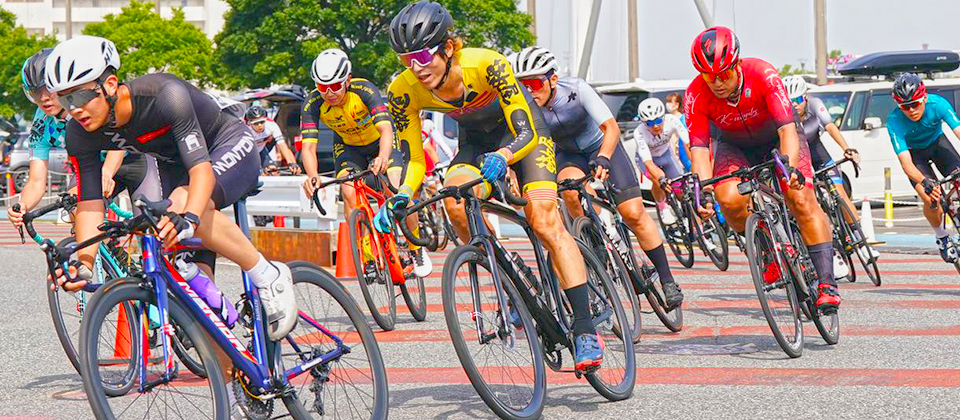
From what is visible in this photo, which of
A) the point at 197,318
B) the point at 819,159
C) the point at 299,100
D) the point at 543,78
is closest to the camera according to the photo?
the point at 197,318

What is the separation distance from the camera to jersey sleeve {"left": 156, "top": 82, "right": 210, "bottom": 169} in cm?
550

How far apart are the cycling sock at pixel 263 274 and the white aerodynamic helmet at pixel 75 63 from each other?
908 millimetres

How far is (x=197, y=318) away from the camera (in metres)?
5.02

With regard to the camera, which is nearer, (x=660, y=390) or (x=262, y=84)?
(x=660, y=390)

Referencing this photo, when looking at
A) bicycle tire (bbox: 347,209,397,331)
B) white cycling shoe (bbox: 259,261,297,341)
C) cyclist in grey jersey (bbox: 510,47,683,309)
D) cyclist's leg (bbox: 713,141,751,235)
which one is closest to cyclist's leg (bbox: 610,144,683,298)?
cyclist in grey jersey (bbox: 510,47,683,309)

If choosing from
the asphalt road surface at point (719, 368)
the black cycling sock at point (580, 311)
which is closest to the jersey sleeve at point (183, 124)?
the asphalt road surface at point (719, 368)

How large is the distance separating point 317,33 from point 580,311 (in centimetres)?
4289

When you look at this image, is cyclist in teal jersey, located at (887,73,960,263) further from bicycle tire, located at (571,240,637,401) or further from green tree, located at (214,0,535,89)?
green tree, located at (214,0,535,89)

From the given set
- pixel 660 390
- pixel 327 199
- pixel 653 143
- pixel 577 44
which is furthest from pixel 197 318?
pixel 577 44

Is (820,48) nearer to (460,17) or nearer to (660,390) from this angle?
(460,17)

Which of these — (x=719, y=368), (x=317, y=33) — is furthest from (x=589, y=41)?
(x=719, y=368)

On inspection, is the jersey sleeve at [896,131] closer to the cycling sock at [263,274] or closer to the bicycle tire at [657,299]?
the bicycle tire at [657,299]

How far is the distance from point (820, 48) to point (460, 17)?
692 inches

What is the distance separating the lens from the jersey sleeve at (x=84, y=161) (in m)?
6.29
